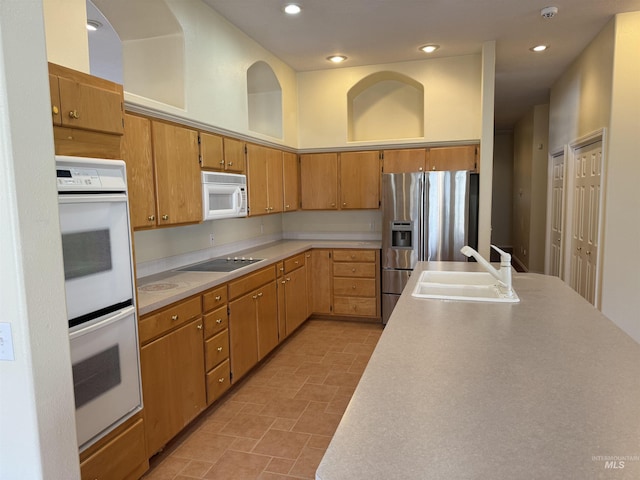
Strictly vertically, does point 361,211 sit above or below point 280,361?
above

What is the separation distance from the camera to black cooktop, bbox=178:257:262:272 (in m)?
3.47

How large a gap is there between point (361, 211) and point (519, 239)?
4.72 m

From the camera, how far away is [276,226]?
5555mm

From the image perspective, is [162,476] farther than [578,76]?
No

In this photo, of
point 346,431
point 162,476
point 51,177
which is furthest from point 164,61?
point 346,431

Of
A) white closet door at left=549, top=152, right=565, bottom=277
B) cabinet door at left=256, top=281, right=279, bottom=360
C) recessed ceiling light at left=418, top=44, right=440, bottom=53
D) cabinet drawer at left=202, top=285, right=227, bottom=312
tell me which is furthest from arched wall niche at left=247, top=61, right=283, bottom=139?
white closet door at left=549, top=152, right=565, bottom=277

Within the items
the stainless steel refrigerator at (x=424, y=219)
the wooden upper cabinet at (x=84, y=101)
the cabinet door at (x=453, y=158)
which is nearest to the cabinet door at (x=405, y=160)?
the cabinet door at (x=453, y=158)

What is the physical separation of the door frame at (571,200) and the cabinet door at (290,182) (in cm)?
311

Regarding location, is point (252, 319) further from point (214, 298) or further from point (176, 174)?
point (176, 174)

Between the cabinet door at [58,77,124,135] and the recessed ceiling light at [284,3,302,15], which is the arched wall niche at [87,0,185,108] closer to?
the recessed ceiling light at [284,3,302,15]

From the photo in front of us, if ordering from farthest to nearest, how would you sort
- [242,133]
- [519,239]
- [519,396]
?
[519,239], [242,133], [519,396]

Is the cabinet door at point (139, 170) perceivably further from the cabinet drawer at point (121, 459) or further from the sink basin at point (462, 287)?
the sink basin at point (462, 287)

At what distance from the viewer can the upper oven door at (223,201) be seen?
130 inches

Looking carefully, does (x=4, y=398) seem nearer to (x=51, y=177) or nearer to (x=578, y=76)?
(x=51, y=177)
